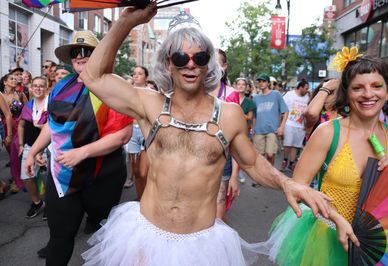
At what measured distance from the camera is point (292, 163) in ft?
28.7

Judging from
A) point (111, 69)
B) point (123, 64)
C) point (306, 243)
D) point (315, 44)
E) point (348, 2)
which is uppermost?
point (348, 2)

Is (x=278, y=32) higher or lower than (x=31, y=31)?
higher

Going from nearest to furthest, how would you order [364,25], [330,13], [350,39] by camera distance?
[364,25], [350,39], [330,13]

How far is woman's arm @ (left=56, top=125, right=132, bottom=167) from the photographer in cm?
287

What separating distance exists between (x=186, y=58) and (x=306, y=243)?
134 centimetres

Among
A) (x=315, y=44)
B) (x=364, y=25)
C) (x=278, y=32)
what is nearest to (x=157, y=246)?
(x=278, y=32)

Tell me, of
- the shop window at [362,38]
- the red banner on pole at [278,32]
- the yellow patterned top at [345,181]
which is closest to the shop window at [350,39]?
the shop window at [362,38]

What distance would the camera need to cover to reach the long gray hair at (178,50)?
2.24 m

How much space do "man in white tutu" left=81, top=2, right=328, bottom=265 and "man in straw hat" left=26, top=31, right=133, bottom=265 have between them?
723mm

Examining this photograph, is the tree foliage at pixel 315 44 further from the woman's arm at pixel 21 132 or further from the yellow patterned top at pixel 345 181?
the yellow patterned top at pixel 345 181

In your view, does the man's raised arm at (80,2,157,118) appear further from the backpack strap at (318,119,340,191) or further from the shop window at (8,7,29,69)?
the shop window at (8,7,29,69)

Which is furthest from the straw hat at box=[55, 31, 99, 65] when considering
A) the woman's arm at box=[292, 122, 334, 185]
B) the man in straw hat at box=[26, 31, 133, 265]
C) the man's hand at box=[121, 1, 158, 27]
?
the woman's arm at box=[292, 122, 334, 185]

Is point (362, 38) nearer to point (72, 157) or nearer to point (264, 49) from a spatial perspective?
point (264, 49)

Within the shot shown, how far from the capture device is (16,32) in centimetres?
1920
